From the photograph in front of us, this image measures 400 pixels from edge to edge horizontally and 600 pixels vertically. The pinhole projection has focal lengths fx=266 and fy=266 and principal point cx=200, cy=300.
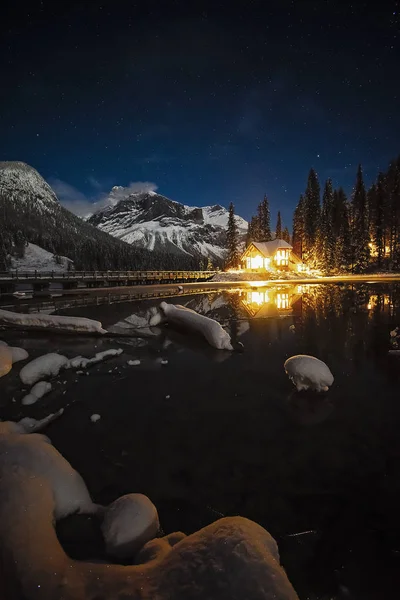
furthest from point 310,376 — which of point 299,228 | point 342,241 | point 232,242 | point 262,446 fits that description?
point 299,228

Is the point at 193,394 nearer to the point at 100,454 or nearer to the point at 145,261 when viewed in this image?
the point at 100,454

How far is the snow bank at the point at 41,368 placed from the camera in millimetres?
7123

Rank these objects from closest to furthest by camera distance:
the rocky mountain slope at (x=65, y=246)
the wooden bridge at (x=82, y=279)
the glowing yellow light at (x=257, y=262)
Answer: the wooden bridge at (x=82, y=279) → the glowing yellow light at (x=257, y=262) → the rocky mountain slope at (x=65, y=246)

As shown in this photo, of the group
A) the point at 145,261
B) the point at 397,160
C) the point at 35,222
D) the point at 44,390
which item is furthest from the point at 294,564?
the point at 35,222

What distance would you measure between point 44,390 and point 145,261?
12037 cm

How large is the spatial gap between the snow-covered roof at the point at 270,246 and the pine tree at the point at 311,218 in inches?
262

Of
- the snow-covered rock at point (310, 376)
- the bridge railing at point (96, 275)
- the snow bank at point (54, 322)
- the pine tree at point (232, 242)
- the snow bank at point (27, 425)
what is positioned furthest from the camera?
the pine tree at point (232, 242)

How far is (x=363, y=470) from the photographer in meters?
3.72

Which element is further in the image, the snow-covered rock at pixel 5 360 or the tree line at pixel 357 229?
the tree line at pixel 357 229

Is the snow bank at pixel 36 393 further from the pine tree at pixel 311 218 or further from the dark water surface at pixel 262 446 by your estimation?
the pine tree at pixel 311 218

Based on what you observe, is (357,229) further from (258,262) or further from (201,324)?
(201,324)

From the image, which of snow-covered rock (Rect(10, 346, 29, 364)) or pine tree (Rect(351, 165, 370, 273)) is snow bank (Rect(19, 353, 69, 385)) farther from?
pine tree (Rect(351, 165, 370, 273))

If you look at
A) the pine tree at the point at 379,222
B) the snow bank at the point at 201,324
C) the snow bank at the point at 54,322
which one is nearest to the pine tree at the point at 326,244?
the pine tree at the point at 379,222

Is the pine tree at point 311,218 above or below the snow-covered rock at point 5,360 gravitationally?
above
